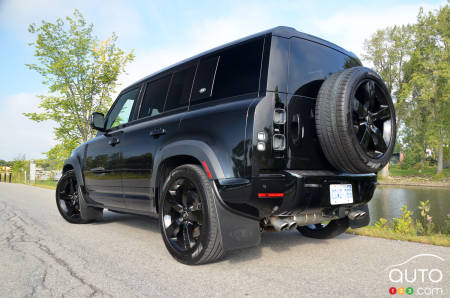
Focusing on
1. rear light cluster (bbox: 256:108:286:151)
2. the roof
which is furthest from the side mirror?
rear light cluster (bbox: 256:108:286:151)

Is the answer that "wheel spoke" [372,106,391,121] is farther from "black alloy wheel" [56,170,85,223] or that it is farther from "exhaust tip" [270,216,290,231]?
"black alloy wheel" [56,170,85,223]

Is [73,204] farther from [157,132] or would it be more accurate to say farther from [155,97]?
[157,132]

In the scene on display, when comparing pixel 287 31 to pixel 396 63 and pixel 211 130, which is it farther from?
pixel 396 63

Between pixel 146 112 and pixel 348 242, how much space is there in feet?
9.19

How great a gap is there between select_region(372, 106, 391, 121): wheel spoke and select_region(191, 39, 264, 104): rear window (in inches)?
43.3

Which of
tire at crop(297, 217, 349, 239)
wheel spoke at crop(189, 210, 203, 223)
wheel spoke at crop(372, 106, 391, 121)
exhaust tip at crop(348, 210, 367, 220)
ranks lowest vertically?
tire at crop(297, 217, 349, 239)

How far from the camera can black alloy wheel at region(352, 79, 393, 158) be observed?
2689 mm

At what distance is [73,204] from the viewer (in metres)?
5.48

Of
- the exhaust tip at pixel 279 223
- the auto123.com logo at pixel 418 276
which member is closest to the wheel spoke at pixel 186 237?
the exhaust tip at pixel 279 223

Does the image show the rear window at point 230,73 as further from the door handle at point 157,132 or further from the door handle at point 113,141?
the door handle at point 113,141

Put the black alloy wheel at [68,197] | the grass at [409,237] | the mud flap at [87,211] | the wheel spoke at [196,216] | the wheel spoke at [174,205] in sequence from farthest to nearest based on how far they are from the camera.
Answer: the black alloy wheel at [68,197] → the mud flap at [87,211] → the grass at [409,237] → the wheel spoke at [174,205] → the wheel spoke at [196,216]

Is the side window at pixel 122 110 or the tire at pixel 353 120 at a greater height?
the side window at pixel 122 110

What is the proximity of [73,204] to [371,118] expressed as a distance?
189 inches

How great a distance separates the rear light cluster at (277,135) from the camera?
2461 millimetres
